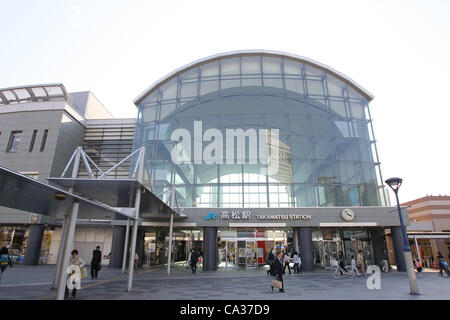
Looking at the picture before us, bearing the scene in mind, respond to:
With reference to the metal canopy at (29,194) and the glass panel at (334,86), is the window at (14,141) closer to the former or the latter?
the metal canopy at (29,194)

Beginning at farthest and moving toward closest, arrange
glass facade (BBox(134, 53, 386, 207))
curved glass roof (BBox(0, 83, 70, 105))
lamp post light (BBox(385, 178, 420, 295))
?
1. curved glass roof (BBox(0, 83, 70, 105))
2. glass facade (BBox(134, 53, 386, 207))
3. lamp post light (BBox(385, 178, 420, 295))

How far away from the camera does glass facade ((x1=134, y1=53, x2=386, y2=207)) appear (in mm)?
23516

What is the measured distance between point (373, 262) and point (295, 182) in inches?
397

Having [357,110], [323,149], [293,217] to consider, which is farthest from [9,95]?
[357,110]

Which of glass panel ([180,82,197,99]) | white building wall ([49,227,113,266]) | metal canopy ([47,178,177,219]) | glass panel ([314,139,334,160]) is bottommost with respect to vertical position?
white building wall ([49,227,113,266])

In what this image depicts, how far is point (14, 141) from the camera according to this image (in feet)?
101

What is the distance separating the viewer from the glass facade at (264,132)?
77.2 ft

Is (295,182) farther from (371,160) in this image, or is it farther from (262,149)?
(371,160)

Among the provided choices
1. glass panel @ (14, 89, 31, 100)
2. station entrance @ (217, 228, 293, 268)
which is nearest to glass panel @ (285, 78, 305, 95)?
station entrance @ (217, 228, 293, 268)

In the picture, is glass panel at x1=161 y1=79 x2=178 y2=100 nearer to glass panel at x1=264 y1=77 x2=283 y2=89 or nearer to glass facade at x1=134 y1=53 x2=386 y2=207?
glass facade at x1=134 y1=53 x2=386 y2=207

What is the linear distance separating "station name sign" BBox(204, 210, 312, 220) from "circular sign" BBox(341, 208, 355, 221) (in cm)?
272

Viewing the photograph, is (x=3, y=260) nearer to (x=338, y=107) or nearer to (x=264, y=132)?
(x=264, y=132)

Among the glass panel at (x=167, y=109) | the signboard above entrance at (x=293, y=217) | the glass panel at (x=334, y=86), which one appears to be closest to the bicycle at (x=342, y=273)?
the signboard above entrance at (x=293, y=217)

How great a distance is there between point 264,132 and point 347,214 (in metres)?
9.84
